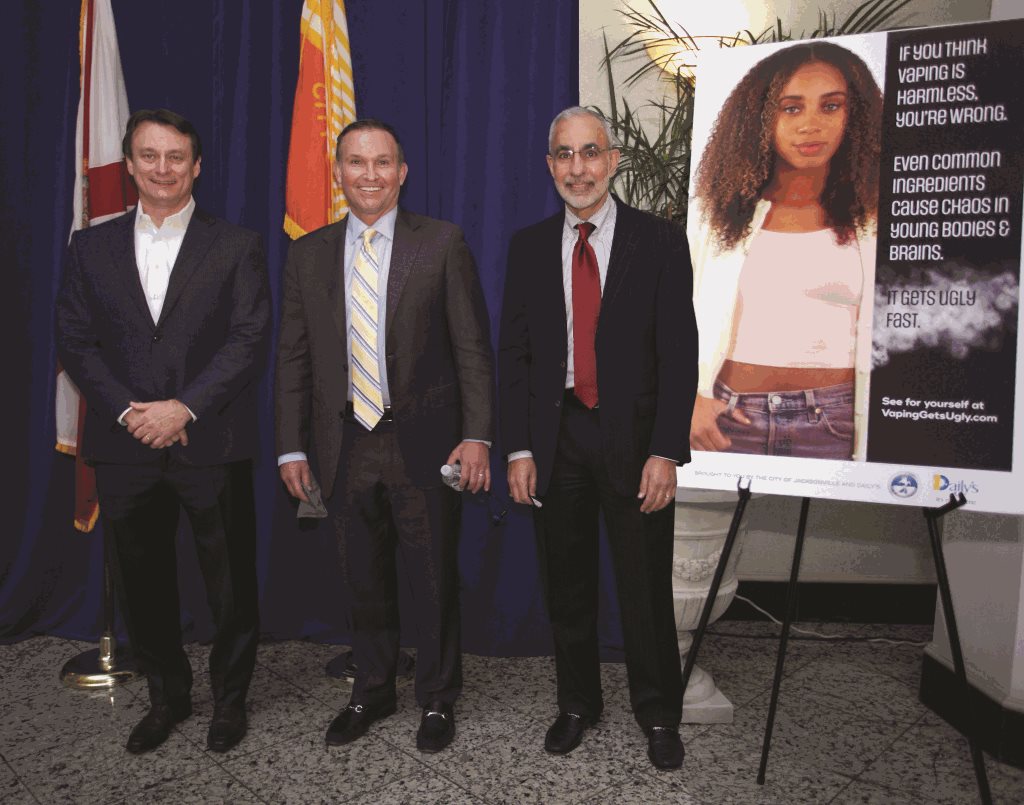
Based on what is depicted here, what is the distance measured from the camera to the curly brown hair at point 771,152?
1.88m

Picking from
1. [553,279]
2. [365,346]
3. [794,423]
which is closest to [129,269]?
[365,346]

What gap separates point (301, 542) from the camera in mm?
2998

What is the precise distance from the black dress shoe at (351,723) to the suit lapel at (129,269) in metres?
1.27

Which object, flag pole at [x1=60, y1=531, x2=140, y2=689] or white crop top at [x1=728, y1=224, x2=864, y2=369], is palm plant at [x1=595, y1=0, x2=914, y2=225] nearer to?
white crop top at [x1=728, y1=224, x2=864, y2=369]

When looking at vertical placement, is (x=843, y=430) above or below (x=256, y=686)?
above

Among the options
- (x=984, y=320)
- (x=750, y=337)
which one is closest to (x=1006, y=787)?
(x=984, y=320)

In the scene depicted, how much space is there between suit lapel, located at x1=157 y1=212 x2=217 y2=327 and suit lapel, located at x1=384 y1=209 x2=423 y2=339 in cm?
53

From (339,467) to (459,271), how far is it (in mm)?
667

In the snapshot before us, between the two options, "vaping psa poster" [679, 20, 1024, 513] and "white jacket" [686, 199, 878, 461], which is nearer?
"vaping psa poster" [679, 20, 1024, 513]

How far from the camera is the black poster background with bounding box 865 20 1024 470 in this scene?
5.82 feet

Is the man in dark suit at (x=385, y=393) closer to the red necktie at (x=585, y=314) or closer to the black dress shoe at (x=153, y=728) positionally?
the red necktie at (x=585, y=314)

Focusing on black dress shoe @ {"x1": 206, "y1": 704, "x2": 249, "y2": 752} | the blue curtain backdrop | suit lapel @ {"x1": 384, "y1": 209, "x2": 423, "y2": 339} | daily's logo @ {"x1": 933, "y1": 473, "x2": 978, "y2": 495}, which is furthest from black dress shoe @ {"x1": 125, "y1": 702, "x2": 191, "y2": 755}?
daily's logo @ {"x1": 933, "y1": 473, "x2": 978, "y2": 495}

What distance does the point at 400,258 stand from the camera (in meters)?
2.13

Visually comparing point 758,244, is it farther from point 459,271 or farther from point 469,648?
point 469,648
